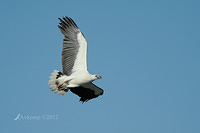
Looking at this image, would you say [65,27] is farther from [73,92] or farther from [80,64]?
[73,92]

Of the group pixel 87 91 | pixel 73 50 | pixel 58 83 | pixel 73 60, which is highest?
pixel 73 50

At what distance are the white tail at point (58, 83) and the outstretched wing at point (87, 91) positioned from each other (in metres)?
0.36

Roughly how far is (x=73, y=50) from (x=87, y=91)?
1.89 m

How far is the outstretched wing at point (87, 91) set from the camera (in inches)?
566

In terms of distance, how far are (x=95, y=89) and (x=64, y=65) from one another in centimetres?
166

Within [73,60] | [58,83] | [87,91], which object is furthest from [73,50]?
[87,91]

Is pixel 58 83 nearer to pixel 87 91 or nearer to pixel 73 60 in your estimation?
pixel 73 60

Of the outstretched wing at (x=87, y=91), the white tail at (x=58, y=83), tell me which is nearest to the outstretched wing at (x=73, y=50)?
the white tail at (x=58, y=83)

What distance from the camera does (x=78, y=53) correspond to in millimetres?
13727

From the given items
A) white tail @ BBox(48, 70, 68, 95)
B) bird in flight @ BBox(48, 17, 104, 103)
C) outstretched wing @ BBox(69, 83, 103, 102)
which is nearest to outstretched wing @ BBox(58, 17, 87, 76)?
bird in flight @ BBox(48, 17, 104, 103)

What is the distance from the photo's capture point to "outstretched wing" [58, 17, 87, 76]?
45.0 ft

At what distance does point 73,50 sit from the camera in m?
13.7

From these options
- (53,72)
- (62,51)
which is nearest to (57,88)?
(53,72)

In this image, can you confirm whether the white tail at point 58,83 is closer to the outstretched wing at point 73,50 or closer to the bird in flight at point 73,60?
→ the bird in flight at point 73,60
